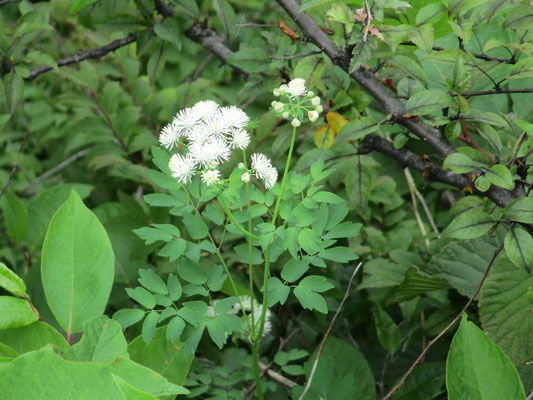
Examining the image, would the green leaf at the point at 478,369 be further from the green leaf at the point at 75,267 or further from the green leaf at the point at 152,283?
the green leaf at the point at 75,267

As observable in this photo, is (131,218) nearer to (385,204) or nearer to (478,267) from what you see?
(385,204)

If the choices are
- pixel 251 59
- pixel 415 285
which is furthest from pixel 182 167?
pixel 415 285

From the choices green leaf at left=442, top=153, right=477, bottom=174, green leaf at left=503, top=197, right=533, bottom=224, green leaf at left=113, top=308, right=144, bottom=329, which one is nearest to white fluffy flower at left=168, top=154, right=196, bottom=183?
green leaf at left=113, top=308, right=144, bottom=329

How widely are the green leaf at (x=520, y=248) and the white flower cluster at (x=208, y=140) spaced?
460mm

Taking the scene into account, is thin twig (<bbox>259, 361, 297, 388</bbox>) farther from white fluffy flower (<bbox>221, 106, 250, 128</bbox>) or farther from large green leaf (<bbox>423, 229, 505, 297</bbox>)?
white fluffy flower (<bbox>221, 106, 250, 128</bbox>)

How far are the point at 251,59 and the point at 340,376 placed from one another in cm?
74

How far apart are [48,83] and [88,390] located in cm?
222

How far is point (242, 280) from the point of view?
1601mm

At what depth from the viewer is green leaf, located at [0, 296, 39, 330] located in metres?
1.06

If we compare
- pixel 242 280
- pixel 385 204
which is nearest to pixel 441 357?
pixel 385 204

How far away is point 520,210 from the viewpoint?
1132mm

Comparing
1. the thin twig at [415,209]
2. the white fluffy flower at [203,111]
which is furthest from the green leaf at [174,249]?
the thin twig at [415,209]

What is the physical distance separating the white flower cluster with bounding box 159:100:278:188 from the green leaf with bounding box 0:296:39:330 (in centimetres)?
36

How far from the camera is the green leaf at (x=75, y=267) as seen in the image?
1160 millimetres
